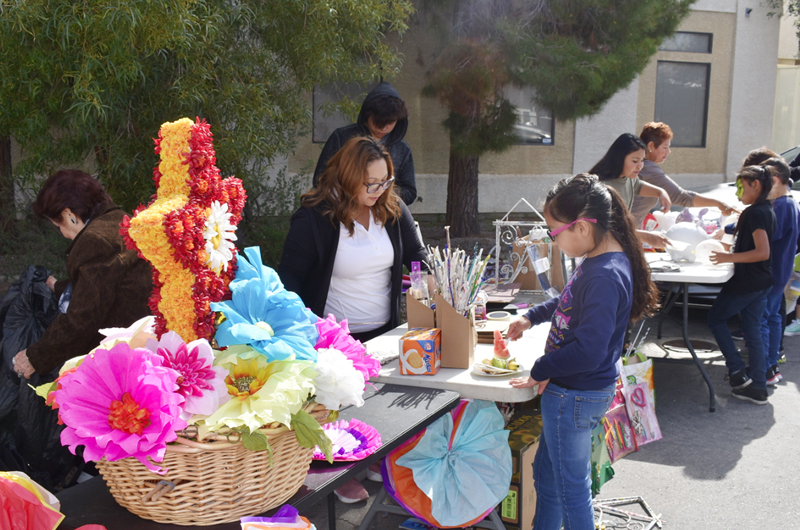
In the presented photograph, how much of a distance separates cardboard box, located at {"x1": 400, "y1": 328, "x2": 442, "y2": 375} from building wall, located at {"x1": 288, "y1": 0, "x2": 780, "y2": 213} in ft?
25.3

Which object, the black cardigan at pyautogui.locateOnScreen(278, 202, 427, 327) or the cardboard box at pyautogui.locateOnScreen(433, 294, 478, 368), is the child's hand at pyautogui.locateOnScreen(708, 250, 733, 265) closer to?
the cardboard box at pyautogui.locateOnScreen(433, 294, 478, 368)

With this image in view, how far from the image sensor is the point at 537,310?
2344mm

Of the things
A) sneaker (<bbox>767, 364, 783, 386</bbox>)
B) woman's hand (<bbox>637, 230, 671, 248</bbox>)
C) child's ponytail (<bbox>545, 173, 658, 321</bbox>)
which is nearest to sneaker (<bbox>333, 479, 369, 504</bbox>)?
child's ponytail (<bbox>545, 173, 658, 321</bbox>)

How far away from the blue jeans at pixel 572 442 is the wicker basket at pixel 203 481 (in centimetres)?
99

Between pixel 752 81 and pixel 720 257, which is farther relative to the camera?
pixel 752 81

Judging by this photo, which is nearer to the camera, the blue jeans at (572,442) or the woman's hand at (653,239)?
the blue jeans at (572,442)

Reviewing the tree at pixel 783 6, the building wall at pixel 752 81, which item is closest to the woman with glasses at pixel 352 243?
the building wall at pixel 752 81

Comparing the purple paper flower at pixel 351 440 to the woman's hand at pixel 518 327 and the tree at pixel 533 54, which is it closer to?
the woman's hand at pixel 518 327

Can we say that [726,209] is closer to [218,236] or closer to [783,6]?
[218,236]

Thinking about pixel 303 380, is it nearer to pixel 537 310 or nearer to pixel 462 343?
pixel 462 343

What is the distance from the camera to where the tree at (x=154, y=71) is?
3.14m

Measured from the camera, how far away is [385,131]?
324 centimetres

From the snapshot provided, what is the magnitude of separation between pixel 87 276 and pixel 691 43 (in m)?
12.2

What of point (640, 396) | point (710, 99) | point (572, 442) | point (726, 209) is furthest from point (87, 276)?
point (710, 99)
